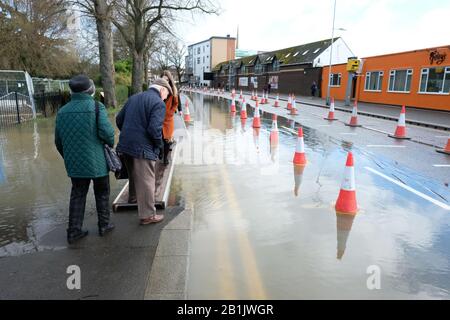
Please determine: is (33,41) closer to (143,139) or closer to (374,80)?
(374,80)

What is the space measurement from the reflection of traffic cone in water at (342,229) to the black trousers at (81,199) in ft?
8.77

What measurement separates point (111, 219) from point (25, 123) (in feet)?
38.5

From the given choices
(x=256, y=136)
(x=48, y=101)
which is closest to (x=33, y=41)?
(x=48, y=101)

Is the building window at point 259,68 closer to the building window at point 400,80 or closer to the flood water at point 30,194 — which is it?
the building window at point 400,80

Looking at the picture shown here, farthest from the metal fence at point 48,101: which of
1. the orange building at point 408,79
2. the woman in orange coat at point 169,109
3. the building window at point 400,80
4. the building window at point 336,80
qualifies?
the building window at point 336,80

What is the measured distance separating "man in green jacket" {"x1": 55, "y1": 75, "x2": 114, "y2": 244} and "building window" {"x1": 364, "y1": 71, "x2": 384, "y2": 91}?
28022 millimetres

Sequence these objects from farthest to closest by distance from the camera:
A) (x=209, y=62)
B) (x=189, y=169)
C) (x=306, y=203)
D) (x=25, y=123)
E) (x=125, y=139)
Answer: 1. (x=209, y=62)
2. (x=25, y=123)
3. (x=189, y=169)
4. (x=306, y=203)
5. (x=125, y=139)

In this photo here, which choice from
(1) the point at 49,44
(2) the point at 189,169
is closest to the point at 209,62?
(1) the point at 49,44

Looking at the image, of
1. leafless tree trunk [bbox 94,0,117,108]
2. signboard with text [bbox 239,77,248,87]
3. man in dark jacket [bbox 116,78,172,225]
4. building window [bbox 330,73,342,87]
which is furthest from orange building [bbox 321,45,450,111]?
signboard with text [bbox 239,77,248,87]

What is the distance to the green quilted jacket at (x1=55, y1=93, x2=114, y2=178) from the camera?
3.68m

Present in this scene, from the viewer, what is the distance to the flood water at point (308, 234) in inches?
126

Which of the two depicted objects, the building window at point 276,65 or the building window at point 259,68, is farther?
the building window at point 259,68
